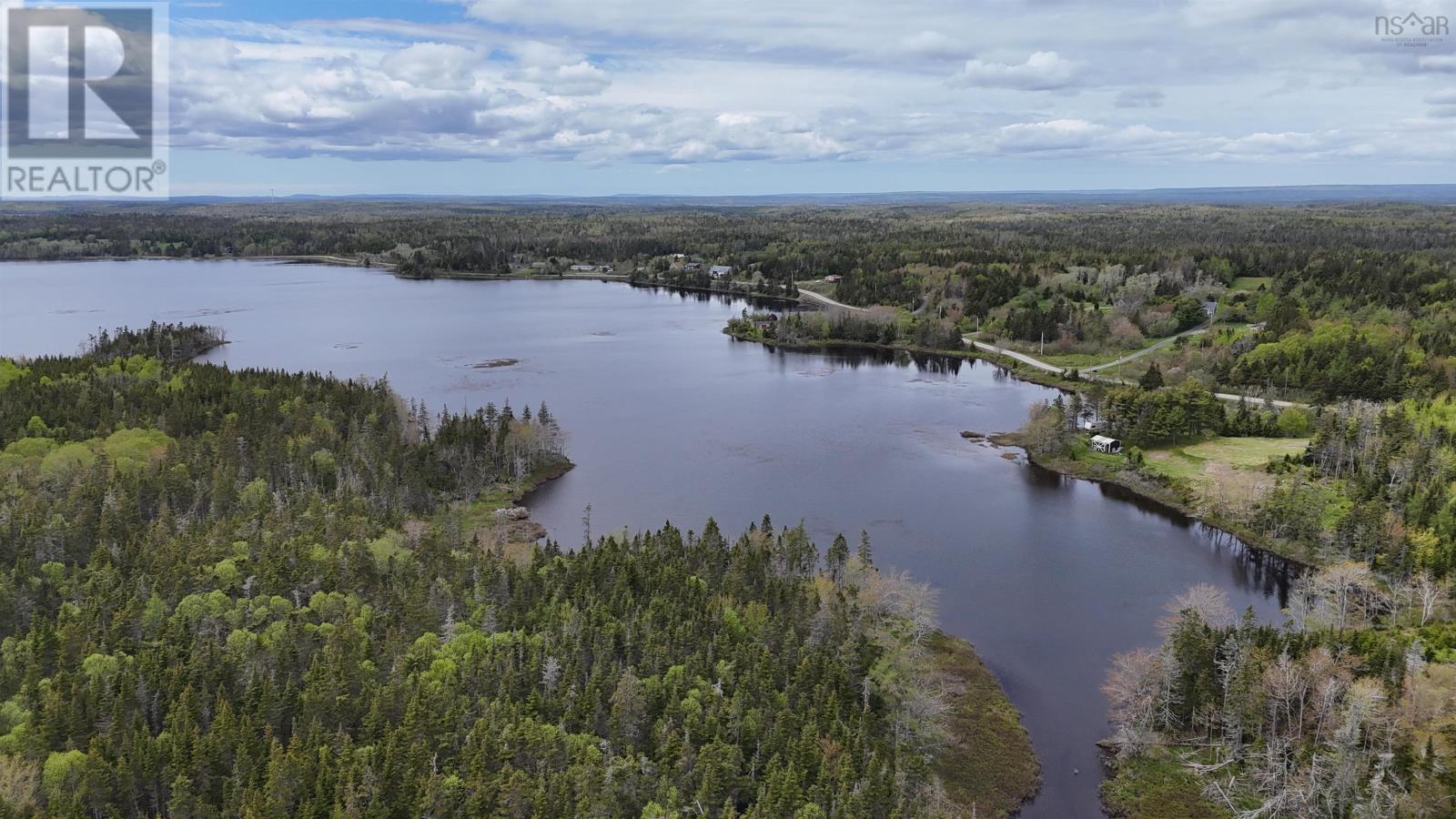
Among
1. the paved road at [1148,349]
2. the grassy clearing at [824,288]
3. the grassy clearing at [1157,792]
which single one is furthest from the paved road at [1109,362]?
the grassy clearing at [1157,792]

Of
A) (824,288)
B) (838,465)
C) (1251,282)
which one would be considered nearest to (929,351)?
(824,288)

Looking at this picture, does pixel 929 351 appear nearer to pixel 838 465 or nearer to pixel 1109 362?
pixel 1109 362

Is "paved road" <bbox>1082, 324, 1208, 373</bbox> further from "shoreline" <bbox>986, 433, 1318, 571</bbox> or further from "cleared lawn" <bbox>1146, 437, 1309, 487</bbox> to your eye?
"cleared lawn" <bbox>1146, 437, 1309, 487</bbox>

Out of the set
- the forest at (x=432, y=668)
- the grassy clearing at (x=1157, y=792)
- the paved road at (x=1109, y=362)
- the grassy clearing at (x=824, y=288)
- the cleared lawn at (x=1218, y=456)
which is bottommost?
the grassy clearing at (x=1157, y=792)

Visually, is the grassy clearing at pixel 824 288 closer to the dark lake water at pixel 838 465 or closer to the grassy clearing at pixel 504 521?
the dark lake water at pixel 838 465

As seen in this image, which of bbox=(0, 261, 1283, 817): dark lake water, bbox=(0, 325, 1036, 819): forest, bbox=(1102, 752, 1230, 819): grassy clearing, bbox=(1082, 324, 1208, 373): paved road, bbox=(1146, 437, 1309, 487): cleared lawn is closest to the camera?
bbox=(0, 325, 1036, 819): forest

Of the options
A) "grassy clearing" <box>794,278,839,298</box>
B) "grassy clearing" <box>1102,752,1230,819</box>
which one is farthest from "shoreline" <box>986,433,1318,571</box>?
"grassy clearing" <box>794,278,839,298</box>

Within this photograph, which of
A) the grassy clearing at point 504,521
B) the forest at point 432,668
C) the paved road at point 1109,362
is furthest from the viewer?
the paved road at point 1109,362
